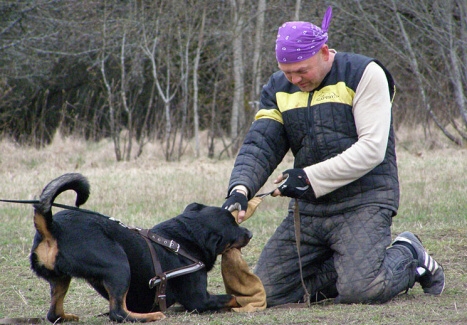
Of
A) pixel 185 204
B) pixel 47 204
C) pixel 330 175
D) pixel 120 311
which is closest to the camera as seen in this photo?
pixel 47 204

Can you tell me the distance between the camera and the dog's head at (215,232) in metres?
4.04

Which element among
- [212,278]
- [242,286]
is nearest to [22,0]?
[212,278]

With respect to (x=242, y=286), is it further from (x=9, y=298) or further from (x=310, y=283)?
(x=9, y=298)

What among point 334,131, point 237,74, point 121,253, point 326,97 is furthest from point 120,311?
point 237,74

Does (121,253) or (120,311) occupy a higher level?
(121,253)

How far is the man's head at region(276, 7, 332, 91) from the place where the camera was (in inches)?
160

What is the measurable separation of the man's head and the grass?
56.9 inches

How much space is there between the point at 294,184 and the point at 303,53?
0.80 meters

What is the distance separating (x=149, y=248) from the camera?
390cm

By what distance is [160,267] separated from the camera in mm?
3889

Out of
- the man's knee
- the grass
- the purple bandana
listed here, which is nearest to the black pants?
the man's knee

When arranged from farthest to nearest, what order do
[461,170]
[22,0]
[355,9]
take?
1. [22,0]
2. [355,9]
3. [461,170]

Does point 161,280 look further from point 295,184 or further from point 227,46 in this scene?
point 227,46

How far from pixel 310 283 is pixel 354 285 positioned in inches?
19.2
